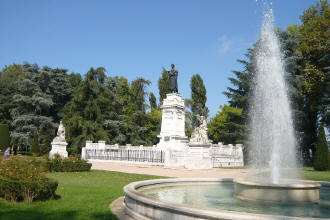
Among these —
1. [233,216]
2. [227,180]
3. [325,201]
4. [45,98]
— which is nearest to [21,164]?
[233,216]

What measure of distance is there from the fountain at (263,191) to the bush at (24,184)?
2.24 m

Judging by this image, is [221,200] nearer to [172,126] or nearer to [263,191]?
[263,191]

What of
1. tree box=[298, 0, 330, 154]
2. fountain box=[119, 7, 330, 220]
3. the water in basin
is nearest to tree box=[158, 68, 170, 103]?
tree box=[298, 0, 330, 154]

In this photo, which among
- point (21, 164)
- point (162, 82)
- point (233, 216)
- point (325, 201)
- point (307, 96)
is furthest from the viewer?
point (162, 82)

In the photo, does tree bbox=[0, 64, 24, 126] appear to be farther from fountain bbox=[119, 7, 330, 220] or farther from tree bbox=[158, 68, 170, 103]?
fountain bbox=[119, 7, 330, 220]

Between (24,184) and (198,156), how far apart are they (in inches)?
608

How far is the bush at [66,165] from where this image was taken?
16344 mm

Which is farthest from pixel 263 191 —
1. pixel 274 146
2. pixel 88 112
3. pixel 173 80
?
pixel 88 112

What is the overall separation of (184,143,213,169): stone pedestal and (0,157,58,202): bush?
14.7m

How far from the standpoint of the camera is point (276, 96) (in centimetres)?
1067

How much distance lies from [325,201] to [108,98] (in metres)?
35.6

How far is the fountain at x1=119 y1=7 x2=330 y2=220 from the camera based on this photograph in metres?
4.73

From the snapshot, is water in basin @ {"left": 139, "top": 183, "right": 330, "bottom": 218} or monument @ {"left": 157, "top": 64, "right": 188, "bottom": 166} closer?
water in basin @ {"left": 139, "top": 183, "right": 330, "bottom": 218}

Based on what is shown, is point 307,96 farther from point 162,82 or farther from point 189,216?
point 189,216
